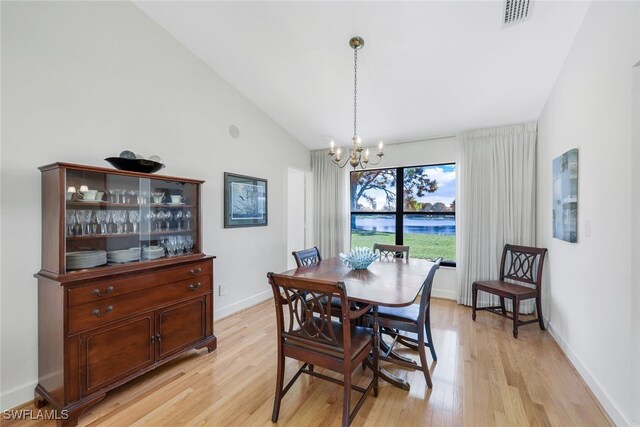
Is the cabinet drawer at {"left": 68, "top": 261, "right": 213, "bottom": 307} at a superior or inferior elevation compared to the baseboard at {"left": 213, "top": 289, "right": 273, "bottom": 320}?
superior

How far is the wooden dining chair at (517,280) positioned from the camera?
2.97m

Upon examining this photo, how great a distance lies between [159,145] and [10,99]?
1.04 meters

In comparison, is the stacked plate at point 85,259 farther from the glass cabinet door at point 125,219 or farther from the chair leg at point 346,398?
the chair leg at point 346,398

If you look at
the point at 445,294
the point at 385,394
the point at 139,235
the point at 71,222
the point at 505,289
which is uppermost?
the point at 71,222

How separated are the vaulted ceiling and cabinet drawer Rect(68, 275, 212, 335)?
2.40 meters

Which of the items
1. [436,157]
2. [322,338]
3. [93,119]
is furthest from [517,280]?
[93,119]

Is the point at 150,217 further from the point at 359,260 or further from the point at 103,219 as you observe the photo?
the point at 359,260

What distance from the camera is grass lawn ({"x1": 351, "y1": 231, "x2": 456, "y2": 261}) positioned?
429 centimetres

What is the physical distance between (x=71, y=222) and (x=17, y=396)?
1237mm

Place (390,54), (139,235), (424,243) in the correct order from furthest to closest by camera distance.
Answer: (424,243)
(390,54)
(139,235)

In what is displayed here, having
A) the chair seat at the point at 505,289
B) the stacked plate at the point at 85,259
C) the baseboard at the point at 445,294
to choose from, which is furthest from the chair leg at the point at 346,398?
the baseboard at the point at 445,294

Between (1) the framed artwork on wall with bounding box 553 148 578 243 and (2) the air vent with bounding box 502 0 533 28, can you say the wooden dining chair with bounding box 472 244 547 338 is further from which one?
(2) the air vent with bounding box 502 0 533 28

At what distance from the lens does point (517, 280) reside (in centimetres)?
340

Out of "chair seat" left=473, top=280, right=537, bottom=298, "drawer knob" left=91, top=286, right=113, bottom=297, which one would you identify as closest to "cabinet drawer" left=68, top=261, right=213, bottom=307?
"drawer knob" left=91, top=286, right=113, bottom=297
